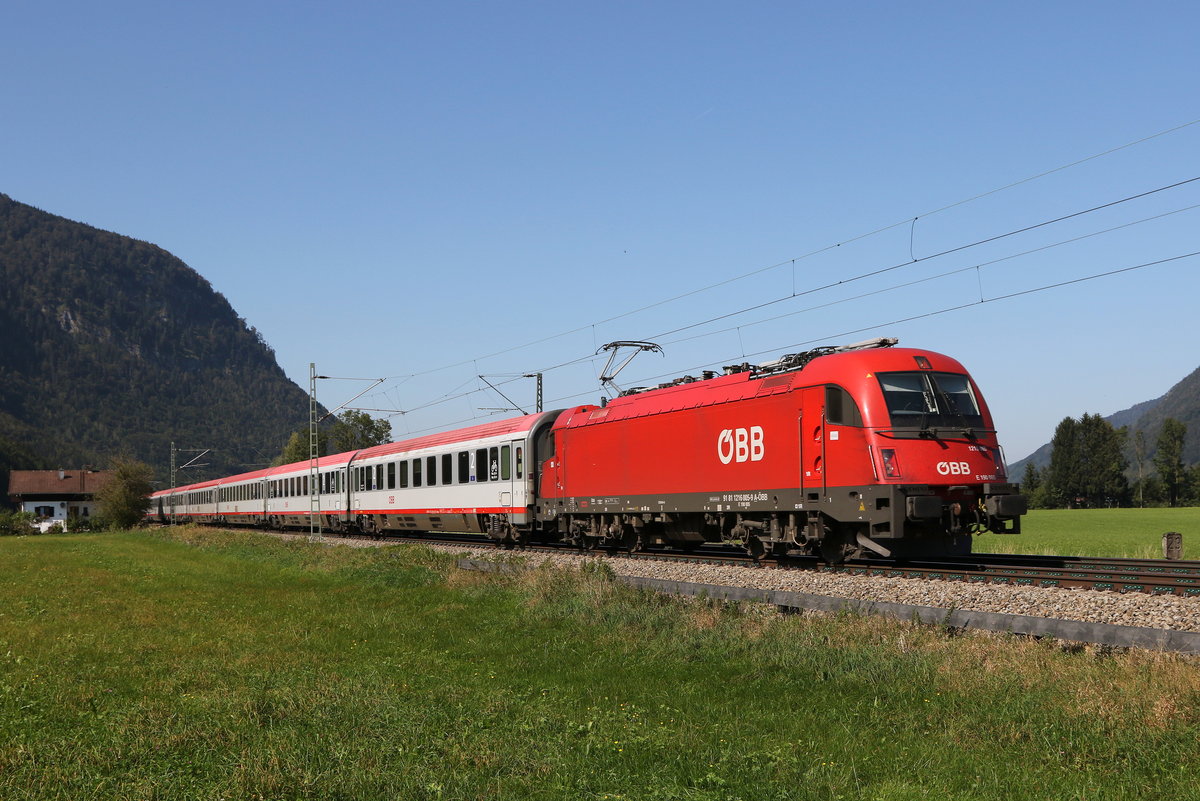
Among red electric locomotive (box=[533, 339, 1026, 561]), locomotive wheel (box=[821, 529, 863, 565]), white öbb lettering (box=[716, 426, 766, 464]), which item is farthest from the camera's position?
white öbb lettering (box=[716, 426, 766, 464])

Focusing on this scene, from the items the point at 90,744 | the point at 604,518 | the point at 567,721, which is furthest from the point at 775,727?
the point at 604,518

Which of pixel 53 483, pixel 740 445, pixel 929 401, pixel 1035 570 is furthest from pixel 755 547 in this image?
pixel 53 483

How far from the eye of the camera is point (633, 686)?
33.1 feet

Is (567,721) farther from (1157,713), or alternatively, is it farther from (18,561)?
(18,561)

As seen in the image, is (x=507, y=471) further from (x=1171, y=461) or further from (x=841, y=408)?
(x=1171, y=461)

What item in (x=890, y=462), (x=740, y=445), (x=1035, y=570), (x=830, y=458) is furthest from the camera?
(x=740, y=445)

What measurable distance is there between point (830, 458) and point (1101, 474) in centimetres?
13372

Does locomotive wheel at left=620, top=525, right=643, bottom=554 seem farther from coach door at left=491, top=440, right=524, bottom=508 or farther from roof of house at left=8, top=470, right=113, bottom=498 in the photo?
roof of house at left=8, top=470, right=113, bottom=498

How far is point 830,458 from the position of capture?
18.2m

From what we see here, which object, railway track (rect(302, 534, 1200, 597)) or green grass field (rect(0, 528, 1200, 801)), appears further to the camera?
railway track (rect(302, 534, 1200, 597))

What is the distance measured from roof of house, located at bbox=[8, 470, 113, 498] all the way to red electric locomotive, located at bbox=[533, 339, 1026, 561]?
418 ft

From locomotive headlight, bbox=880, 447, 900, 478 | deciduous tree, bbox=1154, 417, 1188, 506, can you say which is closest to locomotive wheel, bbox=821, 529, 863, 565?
locomotive headlight, bbox=880, 447, 900, 478

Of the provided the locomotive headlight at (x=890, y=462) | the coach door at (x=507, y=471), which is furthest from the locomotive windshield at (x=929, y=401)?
the coach door at (x=507, y=471)

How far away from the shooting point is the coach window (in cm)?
1773
